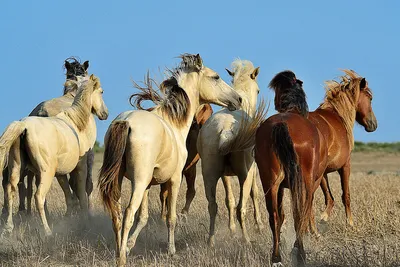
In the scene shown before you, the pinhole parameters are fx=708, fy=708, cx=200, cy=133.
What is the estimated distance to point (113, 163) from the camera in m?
7.33

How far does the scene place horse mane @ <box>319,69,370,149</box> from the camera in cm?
1023

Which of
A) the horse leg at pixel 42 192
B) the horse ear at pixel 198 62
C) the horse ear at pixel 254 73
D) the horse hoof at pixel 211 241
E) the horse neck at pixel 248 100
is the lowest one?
the horse hoof at pixel 211 241

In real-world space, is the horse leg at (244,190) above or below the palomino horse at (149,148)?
below

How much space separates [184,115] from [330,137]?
2127mm

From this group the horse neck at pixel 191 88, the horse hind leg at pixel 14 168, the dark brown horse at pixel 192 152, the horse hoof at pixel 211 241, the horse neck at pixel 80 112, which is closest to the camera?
the horse hoof at pixel 211 241

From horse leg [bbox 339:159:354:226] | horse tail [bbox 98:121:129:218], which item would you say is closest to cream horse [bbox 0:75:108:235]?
horse tail [bbox 98:121:129:218]

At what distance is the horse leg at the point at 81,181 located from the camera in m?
10.7

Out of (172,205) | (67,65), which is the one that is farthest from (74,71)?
(172,205)

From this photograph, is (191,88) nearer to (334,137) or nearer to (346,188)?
(334,137)

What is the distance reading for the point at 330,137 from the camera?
381 inches

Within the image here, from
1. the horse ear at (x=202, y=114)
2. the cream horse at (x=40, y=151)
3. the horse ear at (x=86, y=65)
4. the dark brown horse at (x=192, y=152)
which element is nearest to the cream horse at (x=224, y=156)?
the dark brown horse at (x=192, y=152)

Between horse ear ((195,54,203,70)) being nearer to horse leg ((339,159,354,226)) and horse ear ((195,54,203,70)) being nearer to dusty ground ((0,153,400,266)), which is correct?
dusty ground ((0,153,400,266))

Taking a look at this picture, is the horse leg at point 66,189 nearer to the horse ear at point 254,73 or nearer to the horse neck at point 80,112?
the horse neck at point 80,112

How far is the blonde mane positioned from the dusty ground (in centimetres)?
135
